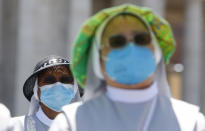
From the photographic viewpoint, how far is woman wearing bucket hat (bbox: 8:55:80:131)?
6262 millimetres

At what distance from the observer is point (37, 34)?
2631cm

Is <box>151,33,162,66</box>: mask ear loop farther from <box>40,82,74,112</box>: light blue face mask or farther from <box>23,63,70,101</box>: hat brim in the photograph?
<box>23,63,70,101</box>: hat brim

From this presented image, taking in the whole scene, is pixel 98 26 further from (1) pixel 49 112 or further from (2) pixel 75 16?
(2) pixel 75 16

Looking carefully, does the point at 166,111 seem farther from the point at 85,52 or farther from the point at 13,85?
the point at 13,85

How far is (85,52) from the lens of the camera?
160 inches

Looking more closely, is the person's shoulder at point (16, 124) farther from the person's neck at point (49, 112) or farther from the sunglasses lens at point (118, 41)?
the sunglasses lens at point (118, 41)

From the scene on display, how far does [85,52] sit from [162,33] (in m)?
0.59

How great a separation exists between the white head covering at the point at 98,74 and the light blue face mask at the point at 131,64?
0.13 meters

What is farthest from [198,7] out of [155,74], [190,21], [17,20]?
[155,74]

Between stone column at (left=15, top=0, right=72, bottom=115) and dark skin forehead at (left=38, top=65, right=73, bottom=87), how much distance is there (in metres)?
17.6

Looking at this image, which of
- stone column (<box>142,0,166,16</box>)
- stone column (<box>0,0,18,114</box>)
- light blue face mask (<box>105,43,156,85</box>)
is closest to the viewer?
light blue face mask (<box>105,43,156,85</box>)

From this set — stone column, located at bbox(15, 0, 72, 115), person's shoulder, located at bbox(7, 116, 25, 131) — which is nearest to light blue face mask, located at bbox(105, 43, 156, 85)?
person's shoulder, located at bbox(7, 116, 25, 131)

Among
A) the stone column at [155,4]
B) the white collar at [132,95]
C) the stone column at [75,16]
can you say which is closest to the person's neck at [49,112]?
the white collar at [132,95]

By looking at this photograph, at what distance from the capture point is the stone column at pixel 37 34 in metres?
24.4
